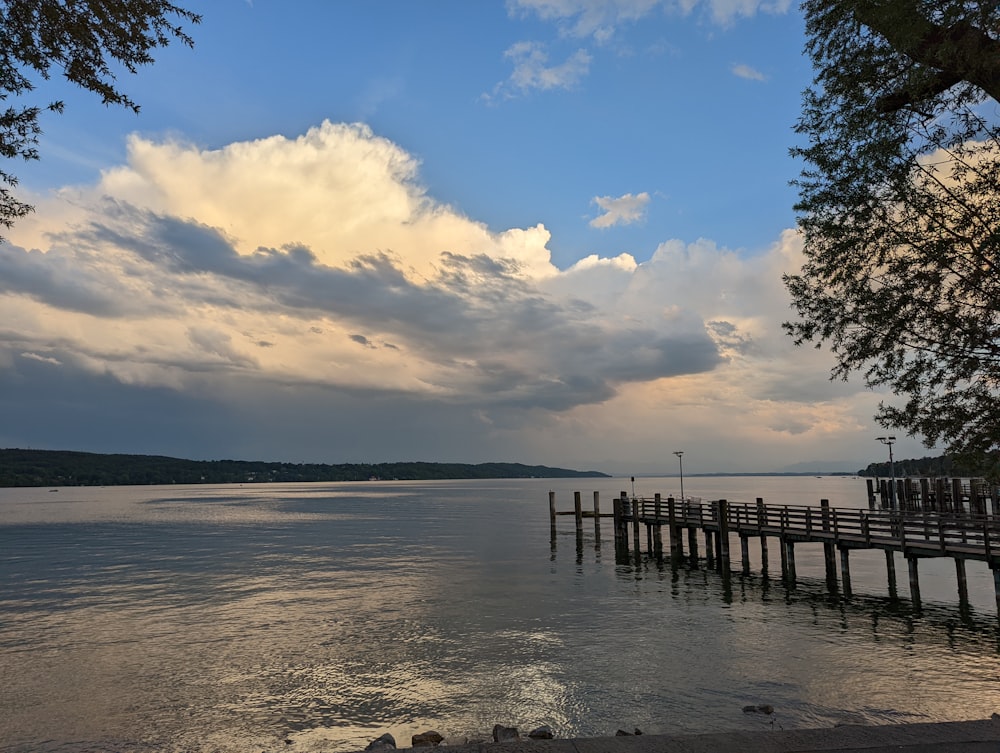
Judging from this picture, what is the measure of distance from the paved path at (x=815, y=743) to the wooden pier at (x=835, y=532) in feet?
67.0

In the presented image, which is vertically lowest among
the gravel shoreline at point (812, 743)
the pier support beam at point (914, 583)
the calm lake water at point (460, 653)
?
the calm lake water at point (460, 653)

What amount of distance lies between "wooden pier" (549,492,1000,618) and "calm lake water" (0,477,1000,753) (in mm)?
1617

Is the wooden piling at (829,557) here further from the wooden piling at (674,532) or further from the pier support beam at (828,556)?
the wooden piling at (674,532)

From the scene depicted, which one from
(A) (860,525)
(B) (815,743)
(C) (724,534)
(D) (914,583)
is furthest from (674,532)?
(B) (815,743)

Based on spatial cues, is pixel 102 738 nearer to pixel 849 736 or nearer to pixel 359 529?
pixel 849 736

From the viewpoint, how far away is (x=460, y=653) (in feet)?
70.4

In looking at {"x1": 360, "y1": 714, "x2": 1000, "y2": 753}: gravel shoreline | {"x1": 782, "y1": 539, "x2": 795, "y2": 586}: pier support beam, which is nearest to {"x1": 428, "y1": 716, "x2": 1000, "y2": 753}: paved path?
{"x1": 360, "y1": 714, "x2": 1000, "y2": 753}: gravel shoreline

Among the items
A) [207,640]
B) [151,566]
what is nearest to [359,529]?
[151,566]

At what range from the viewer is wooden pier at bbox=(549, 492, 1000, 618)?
25.7 meters

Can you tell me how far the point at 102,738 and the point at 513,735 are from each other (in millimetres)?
10005

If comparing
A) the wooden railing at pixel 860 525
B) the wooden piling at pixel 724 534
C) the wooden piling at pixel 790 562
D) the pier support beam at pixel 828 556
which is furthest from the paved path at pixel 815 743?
the wooden piling at pixel 724 534

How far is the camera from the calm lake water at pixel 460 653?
15.6 m

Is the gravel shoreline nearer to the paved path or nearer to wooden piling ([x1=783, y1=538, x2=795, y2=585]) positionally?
the paved path

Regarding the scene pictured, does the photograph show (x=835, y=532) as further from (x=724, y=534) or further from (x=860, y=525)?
(x=724, y=534)
